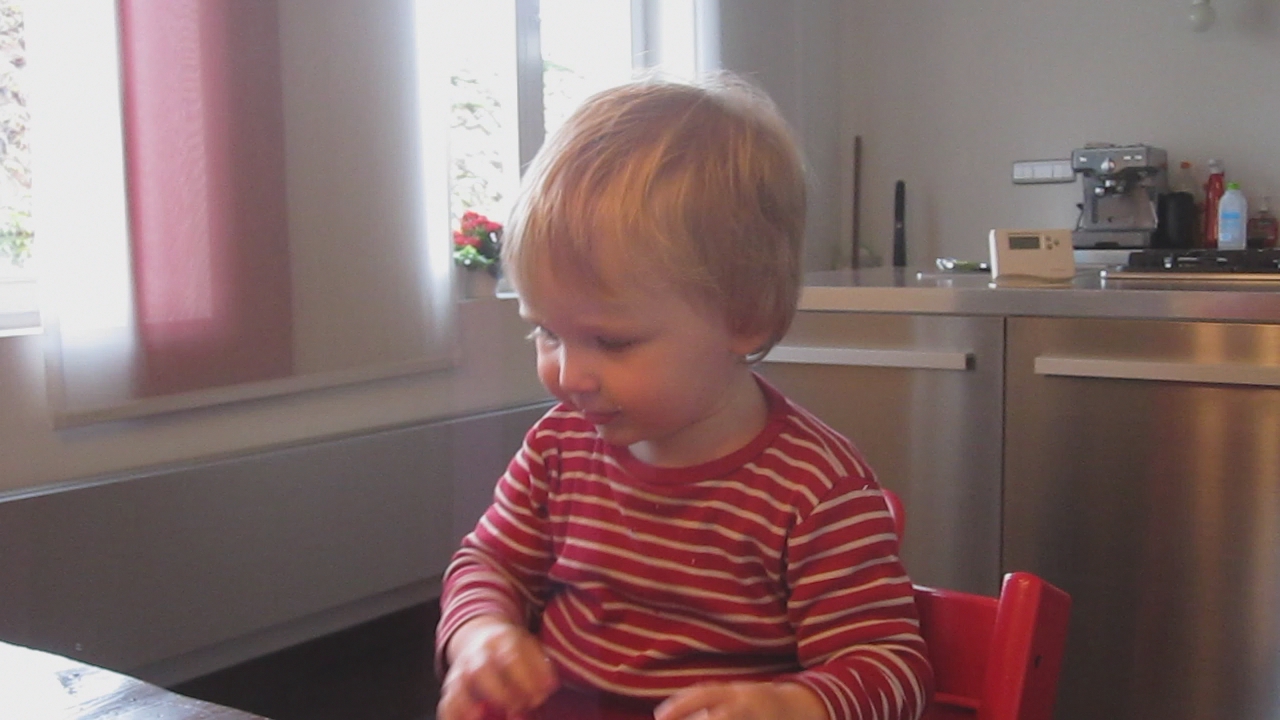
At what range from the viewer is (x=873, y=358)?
2.13 metres

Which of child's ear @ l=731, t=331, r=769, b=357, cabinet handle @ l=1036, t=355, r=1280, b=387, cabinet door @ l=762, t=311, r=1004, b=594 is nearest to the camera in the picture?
child's ear @ l=731, t=331, r=769, b=357

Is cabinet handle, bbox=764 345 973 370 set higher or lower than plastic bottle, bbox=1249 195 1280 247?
lower

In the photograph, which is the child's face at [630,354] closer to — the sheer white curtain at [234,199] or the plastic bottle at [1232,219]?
the sheer white curtain at [234,199]

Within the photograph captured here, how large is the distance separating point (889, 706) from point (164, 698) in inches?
17.2

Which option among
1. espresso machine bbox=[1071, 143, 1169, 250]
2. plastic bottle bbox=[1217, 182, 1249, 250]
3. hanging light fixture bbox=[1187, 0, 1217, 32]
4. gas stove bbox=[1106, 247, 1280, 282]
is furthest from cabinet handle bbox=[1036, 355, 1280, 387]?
Result: hanging light fixture bbox=[1187, 0, 1217, 32]

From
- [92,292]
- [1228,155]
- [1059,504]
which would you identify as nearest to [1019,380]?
[1059,504]

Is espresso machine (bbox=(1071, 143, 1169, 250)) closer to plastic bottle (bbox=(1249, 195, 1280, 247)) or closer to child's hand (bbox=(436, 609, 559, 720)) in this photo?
plastic bottle (bbox=(1249, 195, 1280, 247))

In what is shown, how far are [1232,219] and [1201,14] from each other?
0.49 meters

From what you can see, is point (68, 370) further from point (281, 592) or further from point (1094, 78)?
point (1094, 78)

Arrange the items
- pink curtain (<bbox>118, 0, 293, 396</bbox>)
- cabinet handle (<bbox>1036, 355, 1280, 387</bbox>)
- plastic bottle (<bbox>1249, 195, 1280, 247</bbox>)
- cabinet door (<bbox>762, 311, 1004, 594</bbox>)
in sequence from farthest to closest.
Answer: plastic bottle (<bbox>1249, 195, 1280, 247</bbox>) < cabinet door (<bbox>762, 311, 1004, 594</bbox>) < pink curtain (<bbox>118, 0, 293, 396</bbox>) < cabinet handle (<bbox>1036, 355, 1280, 387</bbox>)

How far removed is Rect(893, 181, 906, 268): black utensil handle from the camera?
325cm

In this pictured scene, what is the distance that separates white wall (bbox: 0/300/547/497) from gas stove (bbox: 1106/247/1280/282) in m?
1.23

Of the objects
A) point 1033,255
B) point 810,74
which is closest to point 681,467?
point 1033,255

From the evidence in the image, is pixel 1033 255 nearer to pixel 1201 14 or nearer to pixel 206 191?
pixel 1201 14
